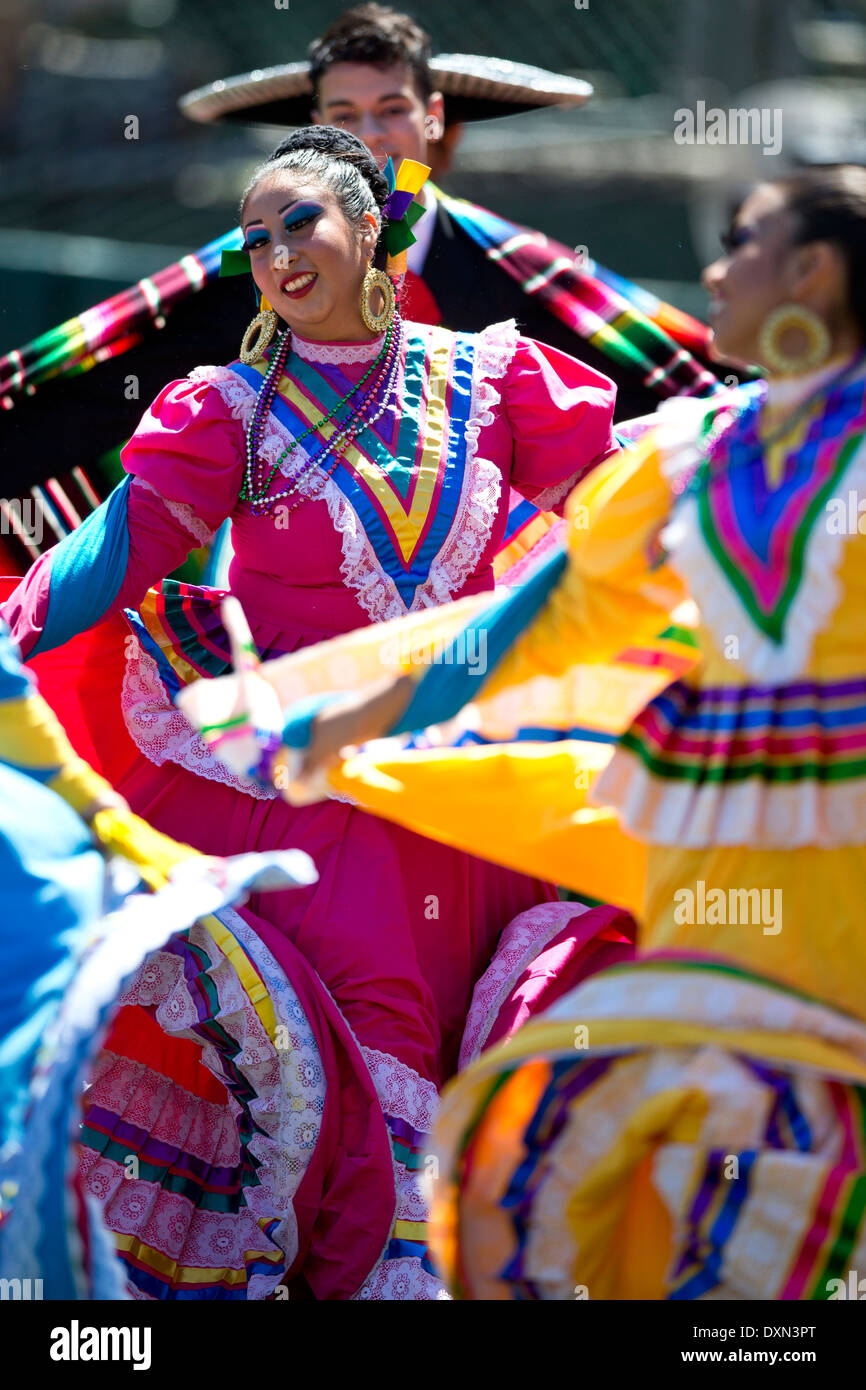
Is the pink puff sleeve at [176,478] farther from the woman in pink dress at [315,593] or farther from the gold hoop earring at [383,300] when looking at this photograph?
the gold hoop earring at [383,300]

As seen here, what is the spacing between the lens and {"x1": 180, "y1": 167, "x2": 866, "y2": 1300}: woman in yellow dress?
2.15m

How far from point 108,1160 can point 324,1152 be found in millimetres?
441

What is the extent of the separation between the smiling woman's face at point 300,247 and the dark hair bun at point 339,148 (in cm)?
12

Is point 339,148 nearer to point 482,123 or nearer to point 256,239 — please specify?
point 256,239

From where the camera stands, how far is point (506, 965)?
3.22 metres

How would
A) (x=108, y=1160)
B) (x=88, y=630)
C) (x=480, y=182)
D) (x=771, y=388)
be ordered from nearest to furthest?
(x=771, y=388), (x=108, y=1160), (x=88, y=630), (x=480, y=182)

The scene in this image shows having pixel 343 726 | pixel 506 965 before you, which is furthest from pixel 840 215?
pixel 506 965

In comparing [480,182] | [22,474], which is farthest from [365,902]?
[480,182]

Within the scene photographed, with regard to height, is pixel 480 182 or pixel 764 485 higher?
pixel 480 182

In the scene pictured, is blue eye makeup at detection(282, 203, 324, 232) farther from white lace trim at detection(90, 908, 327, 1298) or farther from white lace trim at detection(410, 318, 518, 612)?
white lace trim at detection(90, 908, 327, 1298)

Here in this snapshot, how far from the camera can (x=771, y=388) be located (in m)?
2.35

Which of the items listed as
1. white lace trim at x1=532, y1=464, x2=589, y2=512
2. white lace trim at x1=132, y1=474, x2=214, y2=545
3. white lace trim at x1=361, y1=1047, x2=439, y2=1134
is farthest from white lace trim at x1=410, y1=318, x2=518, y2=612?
→ white lace trim at x1=361, y1=1047, x2=439, y2=1134

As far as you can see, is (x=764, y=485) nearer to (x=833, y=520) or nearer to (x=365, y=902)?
(x=833, y=520)
